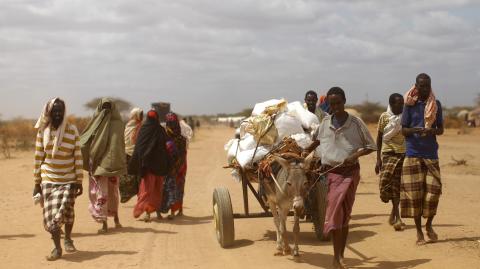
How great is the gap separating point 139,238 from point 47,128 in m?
2.43

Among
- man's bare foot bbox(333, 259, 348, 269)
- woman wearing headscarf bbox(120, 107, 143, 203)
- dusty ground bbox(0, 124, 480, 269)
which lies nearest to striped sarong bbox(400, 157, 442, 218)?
dusty ground bbox(0, 124, 480, 269)

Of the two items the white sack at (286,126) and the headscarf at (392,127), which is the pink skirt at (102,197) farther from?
the headscarf at (392,127)

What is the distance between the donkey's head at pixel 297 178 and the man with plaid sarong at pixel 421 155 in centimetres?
173

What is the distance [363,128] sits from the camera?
6.84 m

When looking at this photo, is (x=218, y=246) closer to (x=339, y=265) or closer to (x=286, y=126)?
(x=286, y=126)

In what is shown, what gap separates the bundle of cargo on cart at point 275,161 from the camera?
301 inches

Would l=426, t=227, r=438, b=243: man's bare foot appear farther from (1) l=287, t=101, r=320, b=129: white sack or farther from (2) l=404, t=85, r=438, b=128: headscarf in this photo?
(1) l=287, t=101, r=320, b=129: white sack

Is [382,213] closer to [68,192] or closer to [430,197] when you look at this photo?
[430,197]

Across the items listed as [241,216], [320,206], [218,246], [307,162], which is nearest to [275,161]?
[307,162]

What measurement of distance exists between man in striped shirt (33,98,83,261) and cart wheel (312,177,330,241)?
3.38 metres

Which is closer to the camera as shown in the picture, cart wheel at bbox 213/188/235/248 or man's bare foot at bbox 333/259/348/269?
man's bare foot at bbox 333/259/348/269

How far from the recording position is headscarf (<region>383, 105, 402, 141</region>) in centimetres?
935

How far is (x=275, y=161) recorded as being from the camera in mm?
7797

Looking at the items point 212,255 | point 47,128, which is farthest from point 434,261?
point 47,128
